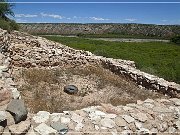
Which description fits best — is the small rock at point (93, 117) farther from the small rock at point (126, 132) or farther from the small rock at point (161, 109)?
the small rock at point (161, 109)

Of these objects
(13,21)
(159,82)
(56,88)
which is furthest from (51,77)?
(13,21)

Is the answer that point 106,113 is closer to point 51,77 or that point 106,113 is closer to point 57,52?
point 51,77

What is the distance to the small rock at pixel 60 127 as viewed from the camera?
211 inches

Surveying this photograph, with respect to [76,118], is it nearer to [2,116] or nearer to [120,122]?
[120,122]

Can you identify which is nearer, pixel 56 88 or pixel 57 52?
pixel 56 88

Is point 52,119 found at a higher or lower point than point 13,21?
lower

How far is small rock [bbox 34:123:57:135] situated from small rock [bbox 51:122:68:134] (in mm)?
77

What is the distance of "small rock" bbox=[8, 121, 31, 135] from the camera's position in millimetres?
5064

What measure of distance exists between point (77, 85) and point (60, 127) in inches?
237

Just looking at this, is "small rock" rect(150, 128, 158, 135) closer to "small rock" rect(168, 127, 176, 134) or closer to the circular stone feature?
"small rock" rect(168, 127, 176, 134)

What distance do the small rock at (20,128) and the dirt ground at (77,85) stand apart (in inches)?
94.5

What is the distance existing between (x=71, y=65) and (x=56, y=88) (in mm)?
3321

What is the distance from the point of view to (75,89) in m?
10.6

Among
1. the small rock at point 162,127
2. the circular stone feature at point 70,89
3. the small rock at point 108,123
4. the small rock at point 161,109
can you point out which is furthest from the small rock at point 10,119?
the circular stone feature at point 70,89
